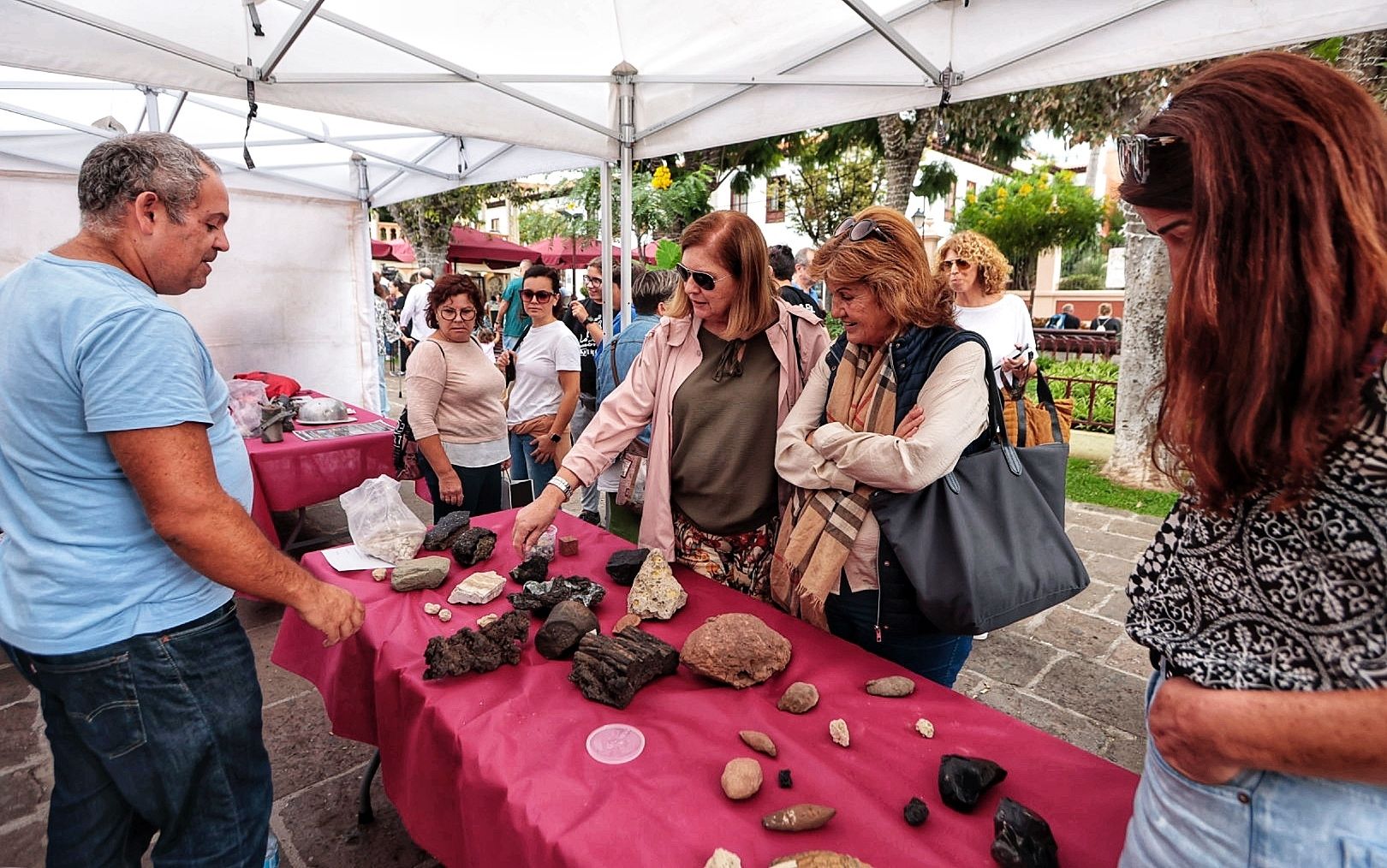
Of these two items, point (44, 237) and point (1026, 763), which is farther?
point (44, 237)

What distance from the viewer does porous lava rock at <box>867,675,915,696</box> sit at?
149 cm

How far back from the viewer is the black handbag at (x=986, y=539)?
1.68m

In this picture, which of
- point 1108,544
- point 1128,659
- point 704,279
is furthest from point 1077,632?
point 704,279

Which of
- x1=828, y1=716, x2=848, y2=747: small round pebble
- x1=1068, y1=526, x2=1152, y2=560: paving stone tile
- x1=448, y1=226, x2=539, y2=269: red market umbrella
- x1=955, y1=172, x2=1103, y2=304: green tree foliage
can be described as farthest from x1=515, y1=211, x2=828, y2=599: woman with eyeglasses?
x1=955, y1=172, x2=1103, y2=304: green tree foliage

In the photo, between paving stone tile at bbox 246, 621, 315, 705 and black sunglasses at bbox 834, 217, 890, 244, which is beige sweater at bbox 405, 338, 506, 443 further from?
black sunglasses at bbox 834, 217, 890, 244

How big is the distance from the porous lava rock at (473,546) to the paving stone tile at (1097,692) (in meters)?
2.59

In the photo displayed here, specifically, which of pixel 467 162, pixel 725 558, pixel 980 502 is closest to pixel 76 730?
pixel 725 558

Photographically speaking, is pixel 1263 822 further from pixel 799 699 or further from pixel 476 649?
pixel 476 649

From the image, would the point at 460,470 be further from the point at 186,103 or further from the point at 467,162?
the point at 186,103

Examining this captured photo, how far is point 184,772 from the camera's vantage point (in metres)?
1.47

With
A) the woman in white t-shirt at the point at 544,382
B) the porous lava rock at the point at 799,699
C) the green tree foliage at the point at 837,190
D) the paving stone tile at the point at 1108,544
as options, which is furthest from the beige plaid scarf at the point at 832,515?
the green tree foliage at the point at 837,190

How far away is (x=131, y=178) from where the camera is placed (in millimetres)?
1390

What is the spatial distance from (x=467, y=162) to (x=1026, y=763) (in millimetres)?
6052

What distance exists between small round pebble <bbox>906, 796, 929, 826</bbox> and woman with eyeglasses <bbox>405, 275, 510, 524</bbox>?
9.26 feet
